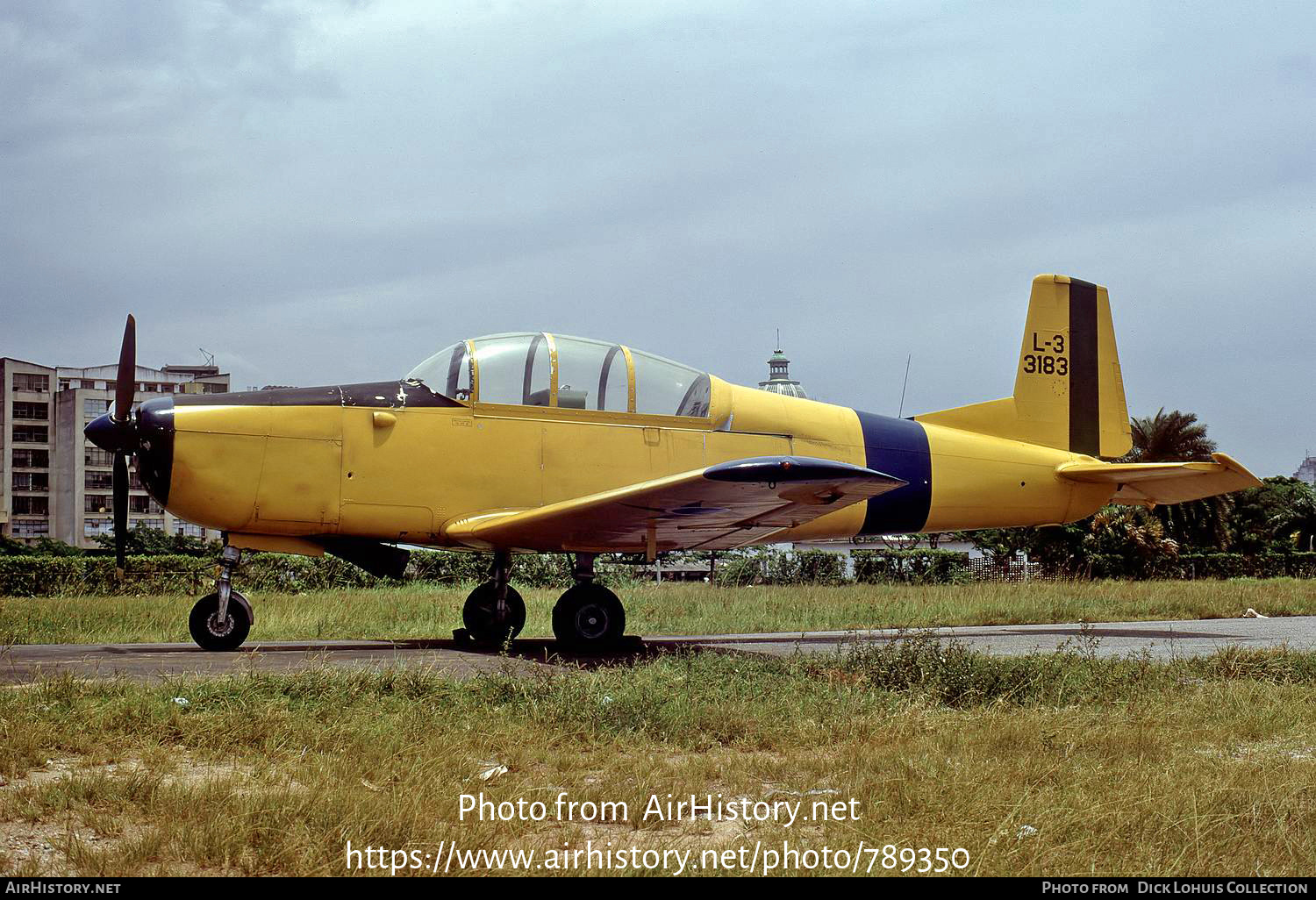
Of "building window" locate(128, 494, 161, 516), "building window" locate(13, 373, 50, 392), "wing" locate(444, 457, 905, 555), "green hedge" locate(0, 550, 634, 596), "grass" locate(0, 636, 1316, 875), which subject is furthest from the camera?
"building window" locate(128, 494, 161, 516)

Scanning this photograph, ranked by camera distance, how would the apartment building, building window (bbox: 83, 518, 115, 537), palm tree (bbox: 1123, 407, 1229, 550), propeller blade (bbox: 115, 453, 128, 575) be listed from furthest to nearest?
1. building window (bbox: 83, 518, 115, 537)
2. the apartment building
3. palm tree (bbox: 1123, 407, 1229, 550)
4. propeller blade (bbox: 115, 453, 128, 575)

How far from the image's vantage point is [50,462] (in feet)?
303

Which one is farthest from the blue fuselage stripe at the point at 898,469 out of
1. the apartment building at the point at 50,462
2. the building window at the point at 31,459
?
the building window at the point at 31,459

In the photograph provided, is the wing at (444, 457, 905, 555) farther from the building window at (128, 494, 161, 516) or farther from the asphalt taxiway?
the building window at (128, 494, 161, 516)

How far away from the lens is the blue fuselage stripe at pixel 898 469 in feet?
39.5

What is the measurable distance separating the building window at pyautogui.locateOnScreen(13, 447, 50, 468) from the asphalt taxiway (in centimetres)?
9280

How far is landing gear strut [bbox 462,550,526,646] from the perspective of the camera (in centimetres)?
1062

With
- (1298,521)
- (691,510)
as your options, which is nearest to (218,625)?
(691,510)

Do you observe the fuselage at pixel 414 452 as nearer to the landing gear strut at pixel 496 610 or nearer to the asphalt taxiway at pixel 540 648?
the landing gear strut at pixel 496 610

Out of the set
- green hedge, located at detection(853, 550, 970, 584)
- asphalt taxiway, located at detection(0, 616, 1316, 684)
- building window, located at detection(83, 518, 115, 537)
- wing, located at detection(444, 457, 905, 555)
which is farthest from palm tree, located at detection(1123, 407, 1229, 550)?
building window, located at detection(83, 518, 115, 537)

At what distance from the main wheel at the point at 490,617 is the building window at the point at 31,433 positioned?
309 feet

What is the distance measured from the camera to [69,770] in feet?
14.8

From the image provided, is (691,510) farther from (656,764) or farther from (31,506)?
(31,506)
